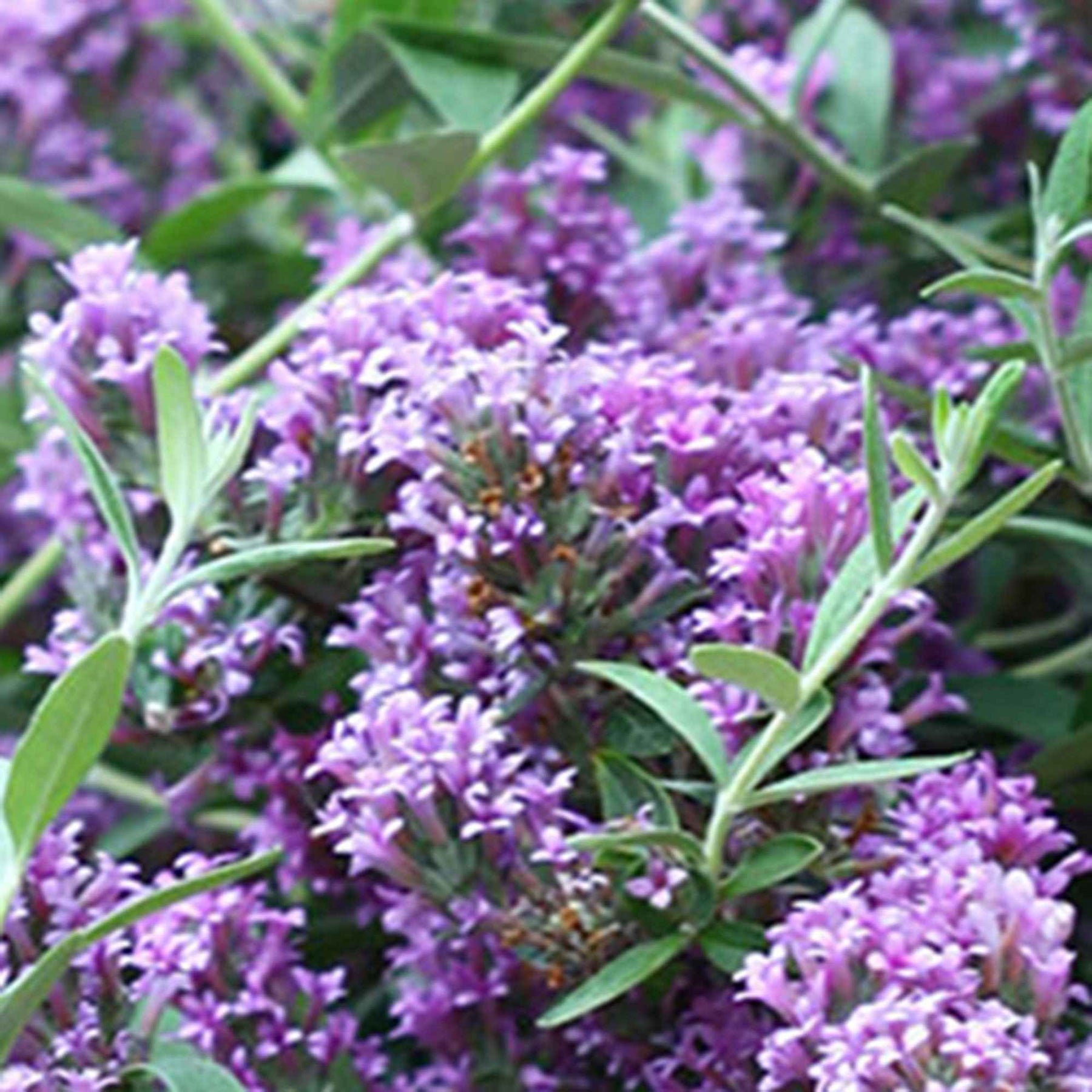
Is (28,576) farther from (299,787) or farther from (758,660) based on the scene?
(758,660)

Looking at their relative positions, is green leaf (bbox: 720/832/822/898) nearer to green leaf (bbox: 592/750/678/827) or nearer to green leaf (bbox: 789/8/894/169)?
green leaf (bbox: 592/750/678/827)

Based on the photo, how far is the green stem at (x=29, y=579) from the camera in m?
0.62

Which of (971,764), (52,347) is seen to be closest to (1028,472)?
(971,764)

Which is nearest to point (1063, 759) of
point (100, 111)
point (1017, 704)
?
point (1017, 704)

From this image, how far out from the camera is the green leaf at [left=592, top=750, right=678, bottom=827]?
16.8 inches

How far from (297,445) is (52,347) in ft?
0.21

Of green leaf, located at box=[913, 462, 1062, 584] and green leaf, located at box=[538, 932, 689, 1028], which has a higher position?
green leaf, located at box=[913, 462, 1062, 584]

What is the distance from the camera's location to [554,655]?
0.45m

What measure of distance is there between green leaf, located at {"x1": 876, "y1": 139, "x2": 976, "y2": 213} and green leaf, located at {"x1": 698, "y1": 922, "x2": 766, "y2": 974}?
0.88ft

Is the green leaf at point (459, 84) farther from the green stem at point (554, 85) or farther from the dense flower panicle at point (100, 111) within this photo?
the dense flower panicle at point (100, 111)

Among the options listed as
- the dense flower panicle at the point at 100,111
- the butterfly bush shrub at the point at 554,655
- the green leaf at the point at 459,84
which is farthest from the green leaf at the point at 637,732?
the dense flower panicle at the point at 100,111

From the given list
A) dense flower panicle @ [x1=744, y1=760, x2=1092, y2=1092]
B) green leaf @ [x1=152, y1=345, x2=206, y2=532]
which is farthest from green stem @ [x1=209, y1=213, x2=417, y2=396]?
dense flower panicle @ [x1=744, y1=760, x2=1092, y2=1092]

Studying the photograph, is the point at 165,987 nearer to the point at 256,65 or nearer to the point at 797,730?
the point at 797,730

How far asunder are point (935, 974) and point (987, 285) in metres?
0.13
